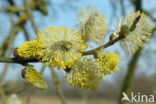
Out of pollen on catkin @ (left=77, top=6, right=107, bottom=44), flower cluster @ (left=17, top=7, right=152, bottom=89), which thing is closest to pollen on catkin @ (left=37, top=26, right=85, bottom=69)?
flower cluster @ (left=17, top=7, right=152, bottom=89)

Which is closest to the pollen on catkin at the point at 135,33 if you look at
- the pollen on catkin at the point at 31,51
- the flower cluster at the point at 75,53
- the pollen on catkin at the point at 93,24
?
the flower cluster at the point at 75,53

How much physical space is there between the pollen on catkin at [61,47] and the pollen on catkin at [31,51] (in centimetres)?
2

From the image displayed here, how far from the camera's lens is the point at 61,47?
715 millimetres

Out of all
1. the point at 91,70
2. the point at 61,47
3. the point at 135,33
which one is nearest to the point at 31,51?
the point at 61,47

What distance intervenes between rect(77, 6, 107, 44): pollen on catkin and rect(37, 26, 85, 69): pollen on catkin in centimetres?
10

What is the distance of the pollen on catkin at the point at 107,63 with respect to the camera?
26.9 inches

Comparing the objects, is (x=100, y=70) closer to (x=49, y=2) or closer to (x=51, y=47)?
(x=51, y=47)

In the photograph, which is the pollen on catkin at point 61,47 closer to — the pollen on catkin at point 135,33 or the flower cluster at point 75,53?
the flower cluster at point 75,53

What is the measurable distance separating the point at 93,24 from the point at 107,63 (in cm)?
22

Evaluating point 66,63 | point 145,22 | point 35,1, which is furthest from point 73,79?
point 35,1

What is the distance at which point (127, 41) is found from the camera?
2.43ft

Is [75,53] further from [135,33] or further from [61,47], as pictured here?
[135,33]

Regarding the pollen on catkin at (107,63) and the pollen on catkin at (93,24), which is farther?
the pollen on catkin at (93,24)

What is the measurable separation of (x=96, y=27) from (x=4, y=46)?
94.6 inches
